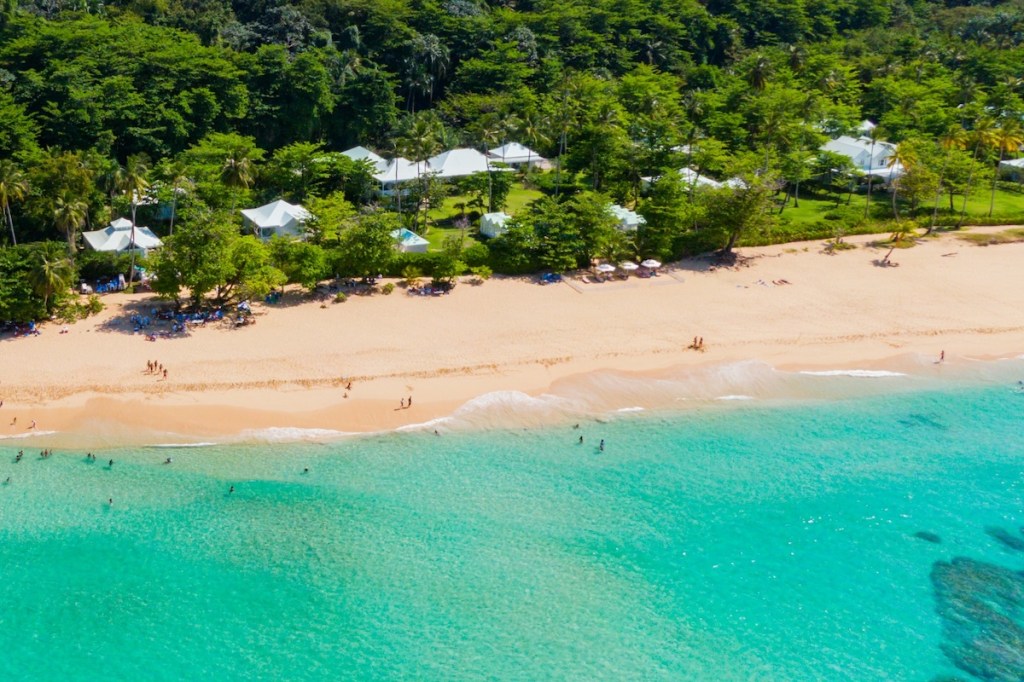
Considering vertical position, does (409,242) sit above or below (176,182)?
below

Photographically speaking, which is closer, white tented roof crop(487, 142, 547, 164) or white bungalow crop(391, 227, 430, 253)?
white bungalow crop(391, 227, 430, 253)

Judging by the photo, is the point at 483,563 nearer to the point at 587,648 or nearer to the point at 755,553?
the point at 587,648

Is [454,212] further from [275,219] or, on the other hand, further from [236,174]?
[236,174]

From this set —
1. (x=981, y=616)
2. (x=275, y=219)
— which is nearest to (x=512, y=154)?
(x=275, y=219)

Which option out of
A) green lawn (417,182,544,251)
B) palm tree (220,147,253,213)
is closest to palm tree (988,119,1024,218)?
green lawn (417,182,544,251)

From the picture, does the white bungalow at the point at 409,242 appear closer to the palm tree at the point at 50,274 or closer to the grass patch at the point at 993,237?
the palm tree at the point at 50,274

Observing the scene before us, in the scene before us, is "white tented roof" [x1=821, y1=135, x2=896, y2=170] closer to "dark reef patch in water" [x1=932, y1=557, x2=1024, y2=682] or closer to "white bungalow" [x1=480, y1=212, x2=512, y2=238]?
"white bungalow" [x1=480, y1=212, x2=512, y2=238]

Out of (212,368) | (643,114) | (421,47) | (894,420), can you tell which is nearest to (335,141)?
(421,47)
